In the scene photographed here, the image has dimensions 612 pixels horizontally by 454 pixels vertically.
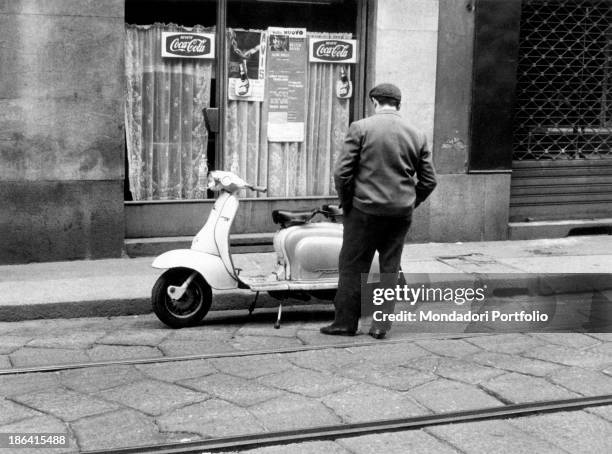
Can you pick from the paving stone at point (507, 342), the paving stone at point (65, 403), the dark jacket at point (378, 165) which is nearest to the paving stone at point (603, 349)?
the paving stone at point (507, 342)

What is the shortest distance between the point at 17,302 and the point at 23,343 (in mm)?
952

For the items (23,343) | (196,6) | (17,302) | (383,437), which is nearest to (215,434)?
(383,437)

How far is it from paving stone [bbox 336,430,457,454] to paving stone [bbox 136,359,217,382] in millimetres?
1368

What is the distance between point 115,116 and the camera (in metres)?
9.48

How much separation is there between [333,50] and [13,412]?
649 centimetres

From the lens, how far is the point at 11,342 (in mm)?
6777

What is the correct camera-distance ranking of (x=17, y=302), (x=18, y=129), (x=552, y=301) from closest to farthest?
(x=17, y=302) → (x=552, y=301) → (x=18, y=129)

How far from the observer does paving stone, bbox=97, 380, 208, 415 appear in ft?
17.1

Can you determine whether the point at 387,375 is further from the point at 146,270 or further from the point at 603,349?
the point at 146,270

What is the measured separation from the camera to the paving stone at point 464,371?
5801 mm

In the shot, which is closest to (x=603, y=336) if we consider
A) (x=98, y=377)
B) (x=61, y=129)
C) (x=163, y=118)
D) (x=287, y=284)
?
(x=287, y=284)

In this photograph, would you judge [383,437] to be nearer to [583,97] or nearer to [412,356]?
[412,356]

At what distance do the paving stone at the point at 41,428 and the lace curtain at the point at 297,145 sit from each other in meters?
5.69

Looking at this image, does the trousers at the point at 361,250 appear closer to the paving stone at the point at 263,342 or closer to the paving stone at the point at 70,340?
the paving stone at the point at 263,342
